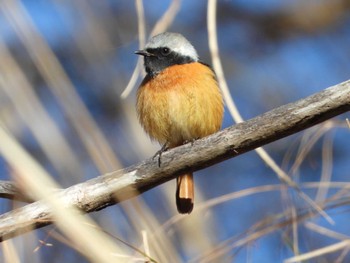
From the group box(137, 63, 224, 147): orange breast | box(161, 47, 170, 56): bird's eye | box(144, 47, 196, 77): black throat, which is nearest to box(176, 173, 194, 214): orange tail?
box(137, 63, 224, 147): orange breast

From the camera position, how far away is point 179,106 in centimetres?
408

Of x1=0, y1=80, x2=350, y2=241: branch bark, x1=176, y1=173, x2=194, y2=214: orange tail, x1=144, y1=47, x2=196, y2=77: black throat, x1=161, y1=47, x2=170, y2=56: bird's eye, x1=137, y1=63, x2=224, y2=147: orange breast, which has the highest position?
x1=161, y1=47, x2=170, y2=56: bird's eye

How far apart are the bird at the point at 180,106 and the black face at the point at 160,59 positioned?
0.4 inches

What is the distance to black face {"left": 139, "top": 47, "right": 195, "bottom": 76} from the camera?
443 cm

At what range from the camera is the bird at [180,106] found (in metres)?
4.09

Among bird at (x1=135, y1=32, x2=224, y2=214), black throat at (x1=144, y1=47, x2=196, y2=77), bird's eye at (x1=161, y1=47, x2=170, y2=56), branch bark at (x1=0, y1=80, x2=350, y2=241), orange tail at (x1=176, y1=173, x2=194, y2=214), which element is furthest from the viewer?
bird's eye at (x1=161, y1=47, x2=170, y2=56)

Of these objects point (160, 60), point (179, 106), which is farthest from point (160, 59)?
point (179, 106)

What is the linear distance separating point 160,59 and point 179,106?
1.80ft

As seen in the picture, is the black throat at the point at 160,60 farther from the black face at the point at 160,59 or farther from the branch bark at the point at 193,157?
the branch bark at the point at 193,157

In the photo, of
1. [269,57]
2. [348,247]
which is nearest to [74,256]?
[348,247]

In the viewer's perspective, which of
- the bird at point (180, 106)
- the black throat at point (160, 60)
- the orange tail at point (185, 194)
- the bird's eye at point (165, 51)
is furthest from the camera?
the bird's eye at point (165, 51)

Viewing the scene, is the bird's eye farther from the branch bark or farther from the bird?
the branch bark

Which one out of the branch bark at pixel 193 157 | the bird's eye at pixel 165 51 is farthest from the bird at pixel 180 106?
the branch bark at pixel 193 157

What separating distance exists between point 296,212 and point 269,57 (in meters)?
4.50
